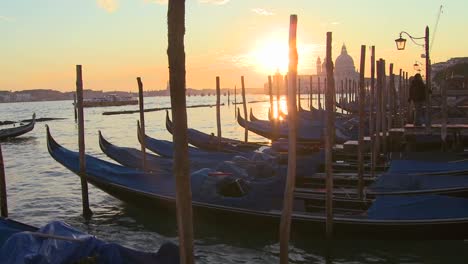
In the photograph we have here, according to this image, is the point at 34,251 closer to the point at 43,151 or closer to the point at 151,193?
the point at 151,193

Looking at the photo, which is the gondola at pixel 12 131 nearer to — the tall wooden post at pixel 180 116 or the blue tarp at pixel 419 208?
the blue tarp at pixel 419 208

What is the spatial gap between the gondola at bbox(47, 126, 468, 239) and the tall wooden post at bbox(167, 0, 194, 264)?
402 centimetres

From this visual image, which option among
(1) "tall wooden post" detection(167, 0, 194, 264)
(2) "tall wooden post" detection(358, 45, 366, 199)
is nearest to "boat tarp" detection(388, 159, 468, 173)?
(2) "tall wooden post" detection(358, 45, 366, 199)

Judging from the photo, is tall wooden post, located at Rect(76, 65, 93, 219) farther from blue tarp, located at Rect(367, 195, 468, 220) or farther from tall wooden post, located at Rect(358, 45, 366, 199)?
blue tarp, located at Rect(367, 195, 468, 220)

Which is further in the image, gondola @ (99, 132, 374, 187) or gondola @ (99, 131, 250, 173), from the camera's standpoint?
gondola @ (99, 131, 250, 173)

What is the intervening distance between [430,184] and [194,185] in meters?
3.97

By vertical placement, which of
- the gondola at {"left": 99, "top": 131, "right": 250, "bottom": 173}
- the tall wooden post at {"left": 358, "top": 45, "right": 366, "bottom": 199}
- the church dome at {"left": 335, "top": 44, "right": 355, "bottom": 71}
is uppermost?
the church dome at {"left": 335, "top": 44, "right": 355, "bottom": 71}

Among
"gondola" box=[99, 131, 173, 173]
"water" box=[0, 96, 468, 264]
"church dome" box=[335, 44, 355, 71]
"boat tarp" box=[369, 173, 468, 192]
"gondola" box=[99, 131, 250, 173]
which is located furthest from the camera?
"church dome" box=[335, 44, 355, 71]

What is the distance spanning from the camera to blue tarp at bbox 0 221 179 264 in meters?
4.52

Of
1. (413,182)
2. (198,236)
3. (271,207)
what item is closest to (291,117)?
(271,207)

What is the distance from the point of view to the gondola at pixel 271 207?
6887 mm

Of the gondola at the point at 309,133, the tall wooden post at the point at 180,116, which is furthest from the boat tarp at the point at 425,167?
the gondola at the point at 309,133

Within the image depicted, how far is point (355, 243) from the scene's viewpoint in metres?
7.39

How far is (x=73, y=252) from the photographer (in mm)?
4562
